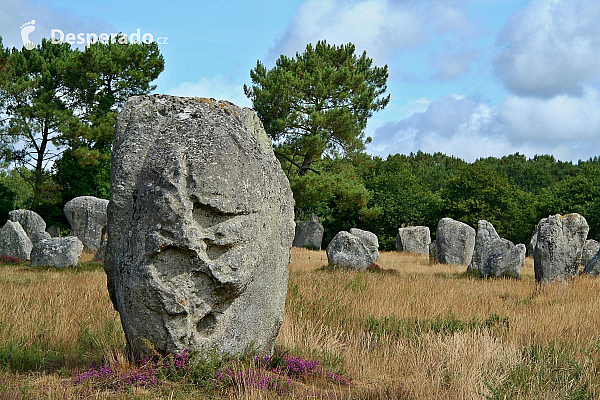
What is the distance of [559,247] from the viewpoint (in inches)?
565

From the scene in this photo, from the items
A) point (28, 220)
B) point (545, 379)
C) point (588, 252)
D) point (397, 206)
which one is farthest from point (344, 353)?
point (397, 206)

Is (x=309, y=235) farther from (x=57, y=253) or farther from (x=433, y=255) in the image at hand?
(x=57, y=253)

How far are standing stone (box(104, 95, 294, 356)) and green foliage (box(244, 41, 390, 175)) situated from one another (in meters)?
25.4

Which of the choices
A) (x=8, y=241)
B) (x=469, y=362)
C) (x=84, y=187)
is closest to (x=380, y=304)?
(x=469, y=362)

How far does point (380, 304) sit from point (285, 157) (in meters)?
24.0

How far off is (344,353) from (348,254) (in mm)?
11536

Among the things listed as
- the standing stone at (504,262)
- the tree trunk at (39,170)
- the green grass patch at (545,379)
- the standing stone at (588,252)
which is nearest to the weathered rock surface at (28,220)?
the tree trunk at (39,170)

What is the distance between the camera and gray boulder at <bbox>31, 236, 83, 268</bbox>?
54.8 ft

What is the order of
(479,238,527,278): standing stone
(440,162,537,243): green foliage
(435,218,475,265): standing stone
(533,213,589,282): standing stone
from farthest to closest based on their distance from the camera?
(440,162,537,243): green foliage < (435,218,475,265): standing stone < (479,238,527,278): standing stone < (533,213,589,282): standing stone

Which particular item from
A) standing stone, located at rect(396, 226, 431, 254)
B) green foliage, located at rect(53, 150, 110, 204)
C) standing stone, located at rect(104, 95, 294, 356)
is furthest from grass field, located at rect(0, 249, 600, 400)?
green foliage, located at rect(53, 150, 110, 204)

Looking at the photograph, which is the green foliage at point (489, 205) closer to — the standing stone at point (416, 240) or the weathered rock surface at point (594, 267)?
the standing stone at point (416, 240)

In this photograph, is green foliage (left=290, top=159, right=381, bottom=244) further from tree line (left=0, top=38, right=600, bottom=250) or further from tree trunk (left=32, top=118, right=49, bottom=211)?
tree trunk (left=32, top=118, right=49, bottom=211)

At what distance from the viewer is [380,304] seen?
30.1ft

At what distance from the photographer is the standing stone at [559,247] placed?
14242 millimetres
